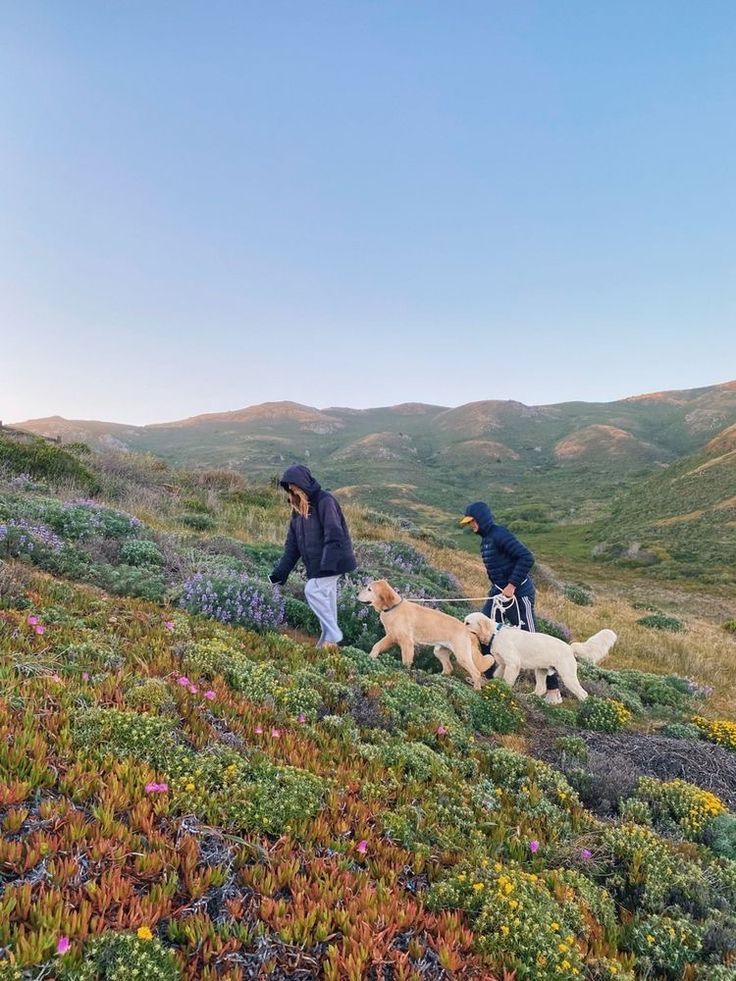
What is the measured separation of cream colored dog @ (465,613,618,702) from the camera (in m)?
6.93

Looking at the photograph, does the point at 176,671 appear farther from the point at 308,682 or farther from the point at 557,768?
the point at 557,768

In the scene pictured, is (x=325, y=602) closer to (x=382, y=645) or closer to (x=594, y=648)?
(x=382, y=645)

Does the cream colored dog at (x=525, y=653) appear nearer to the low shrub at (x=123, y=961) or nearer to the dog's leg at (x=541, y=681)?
the dog's leg at (x=541, y=681)

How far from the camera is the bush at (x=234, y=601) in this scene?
20.7 feet

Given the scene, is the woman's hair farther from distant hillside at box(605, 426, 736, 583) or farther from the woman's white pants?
distant hillside at box(605, 426, 736, 583)

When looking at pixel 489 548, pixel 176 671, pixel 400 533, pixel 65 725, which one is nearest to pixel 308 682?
pixel 176 671

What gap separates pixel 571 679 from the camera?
698 centimetres

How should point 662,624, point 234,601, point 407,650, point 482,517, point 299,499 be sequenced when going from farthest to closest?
1. point 662,624
2. point 482,517
3. point 407,650
4. point 234,601
5. point 299,499

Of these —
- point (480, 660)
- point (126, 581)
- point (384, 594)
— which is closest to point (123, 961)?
point (384, 594)

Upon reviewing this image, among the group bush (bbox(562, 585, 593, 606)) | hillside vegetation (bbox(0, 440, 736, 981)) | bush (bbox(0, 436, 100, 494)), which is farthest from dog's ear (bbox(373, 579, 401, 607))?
bush (bbox(562, 585, 593, 606))

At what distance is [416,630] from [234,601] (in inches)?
90.5

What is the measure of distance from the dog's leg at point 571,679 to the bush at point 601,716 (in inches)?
3.9

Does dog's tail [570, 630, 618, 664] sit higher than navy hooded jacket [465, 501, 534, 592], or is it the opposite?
navy hooded jacket [465, 501, 534, 592]

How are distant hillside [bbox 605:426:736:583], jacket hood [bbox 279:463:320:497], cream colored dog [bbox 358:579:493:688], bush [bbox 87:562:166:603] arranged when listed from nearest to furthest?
1. jacket hood [bbox 279:463:320:497]
2. bush [bbox 87:562:166:603]
3. cream colored dog [bbox 358:579:493:688]
4. distant hillside [bbox 605:426:736:583]
